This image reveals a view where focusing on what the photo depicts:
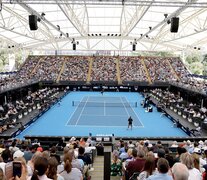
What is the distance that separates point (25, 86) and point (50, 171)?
137ft

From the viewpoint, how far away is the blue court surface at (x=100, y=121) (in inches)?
998

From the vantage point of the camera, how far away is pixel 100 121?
98.7 ft

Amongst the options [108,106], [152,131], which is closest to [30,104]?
[108,106]

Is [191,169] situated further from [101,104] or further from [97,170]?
[101,104]

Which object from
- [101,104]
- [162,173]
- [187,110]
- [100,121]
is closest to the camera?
[162,173]

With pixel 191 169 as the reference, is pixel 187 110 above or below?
below

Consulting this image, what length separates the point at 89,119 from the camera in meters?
30.9

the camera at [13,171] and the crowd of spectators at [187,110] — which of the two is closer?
the camera at [13,171]

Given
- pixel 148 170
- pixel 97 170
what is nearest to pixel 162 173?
pixel 148 170

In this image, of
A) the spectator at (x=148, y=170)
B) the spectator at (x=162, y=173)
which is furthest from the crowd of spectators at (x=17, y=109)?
the spectator at (x=162, y=173)

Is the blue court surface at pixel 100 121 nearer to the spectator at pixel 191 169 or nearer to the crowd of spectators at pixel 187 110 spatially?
the crowd of spectators at pixel 187 110

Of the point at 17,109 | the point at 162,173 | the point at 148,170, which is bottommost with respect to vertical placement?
the point at 17,109

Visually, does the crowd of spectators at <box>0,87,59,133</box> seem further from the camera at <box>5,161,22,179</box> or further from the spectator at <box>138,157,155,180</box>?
the camera at <box>5,161,22,179</box>

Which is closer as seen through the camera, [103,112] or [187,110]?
[187,110]
